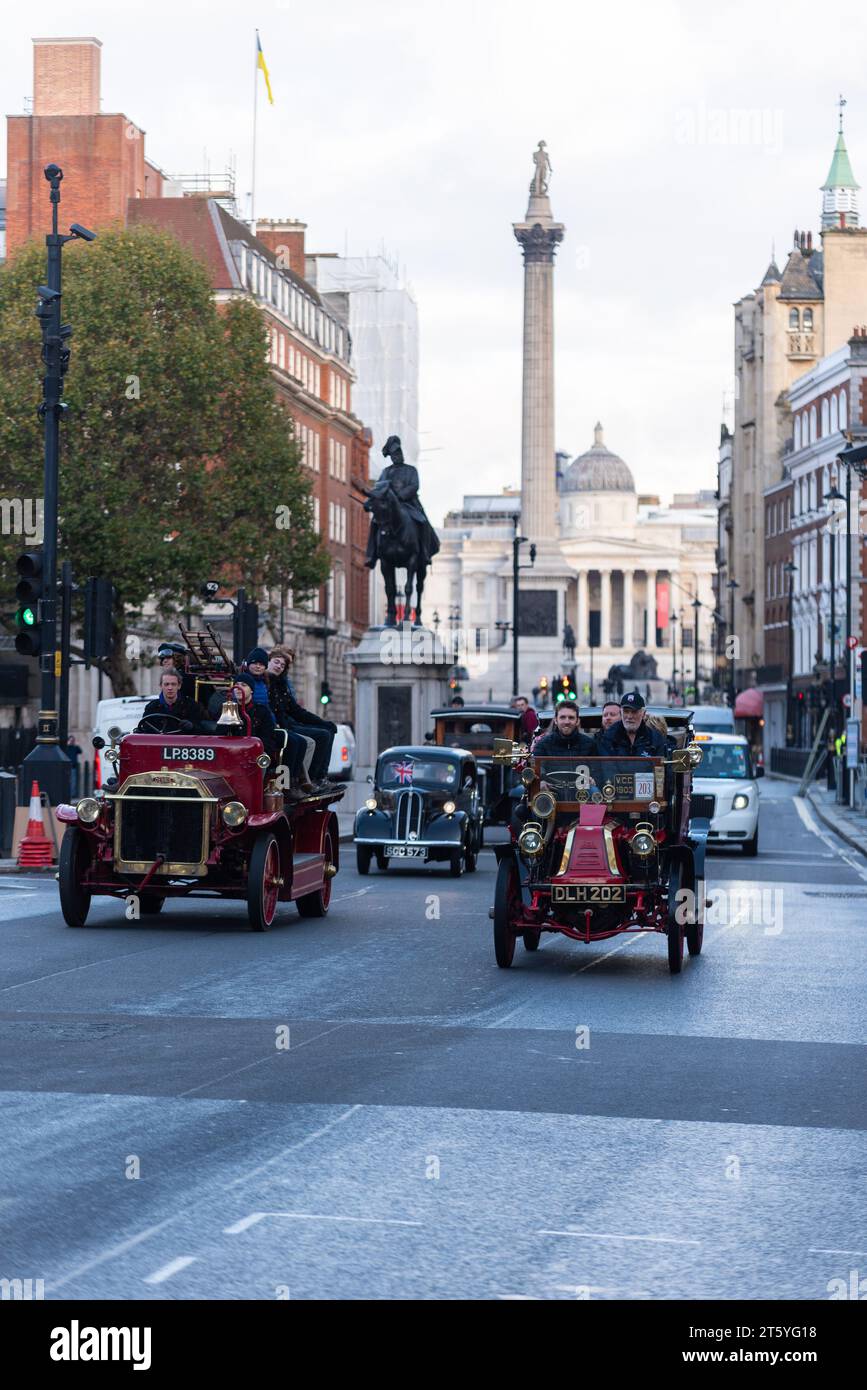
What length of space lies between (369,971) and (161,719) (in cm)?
402

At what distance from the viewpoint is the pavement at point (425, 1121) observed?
6.80 metres

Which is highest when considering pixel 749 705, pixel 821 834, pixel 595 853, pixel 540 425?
pixel 540 425

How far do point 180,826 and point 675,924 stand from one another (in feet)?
14.5

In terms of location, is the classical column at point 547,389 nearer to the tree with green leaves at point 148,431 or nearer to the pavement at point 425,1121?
the tree with green leaves at point 148,431

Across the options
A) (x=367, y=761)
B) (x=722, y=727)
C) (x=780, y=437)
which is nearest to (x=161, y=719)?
(x=367, y=761)

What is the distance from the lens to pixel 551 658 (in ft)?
363

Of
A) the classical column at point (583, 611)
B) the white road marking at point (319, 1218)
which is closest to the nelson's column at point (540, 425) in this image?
the classical column at point (583, 611)

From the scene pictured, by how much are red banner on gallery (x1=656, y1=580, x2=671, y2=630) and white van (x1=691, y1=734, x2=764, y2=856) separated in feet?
479

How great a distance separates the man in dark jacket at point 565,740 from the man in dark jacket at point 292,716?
346 centimetres

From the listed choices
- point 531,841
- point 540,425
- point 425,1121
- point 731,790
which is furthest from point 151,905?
point 540,425

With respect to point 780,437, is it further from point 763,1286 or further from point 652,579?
point 763,1286

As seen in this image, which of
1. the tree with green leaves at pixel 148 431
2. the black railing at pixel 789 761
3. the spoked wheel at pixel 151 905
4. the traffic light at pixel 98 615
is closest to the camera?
the spoked wheel at pixel 151 905

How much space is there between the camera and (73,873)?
18234mm

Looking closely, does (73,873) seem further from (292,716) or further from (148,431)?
(148,431)
